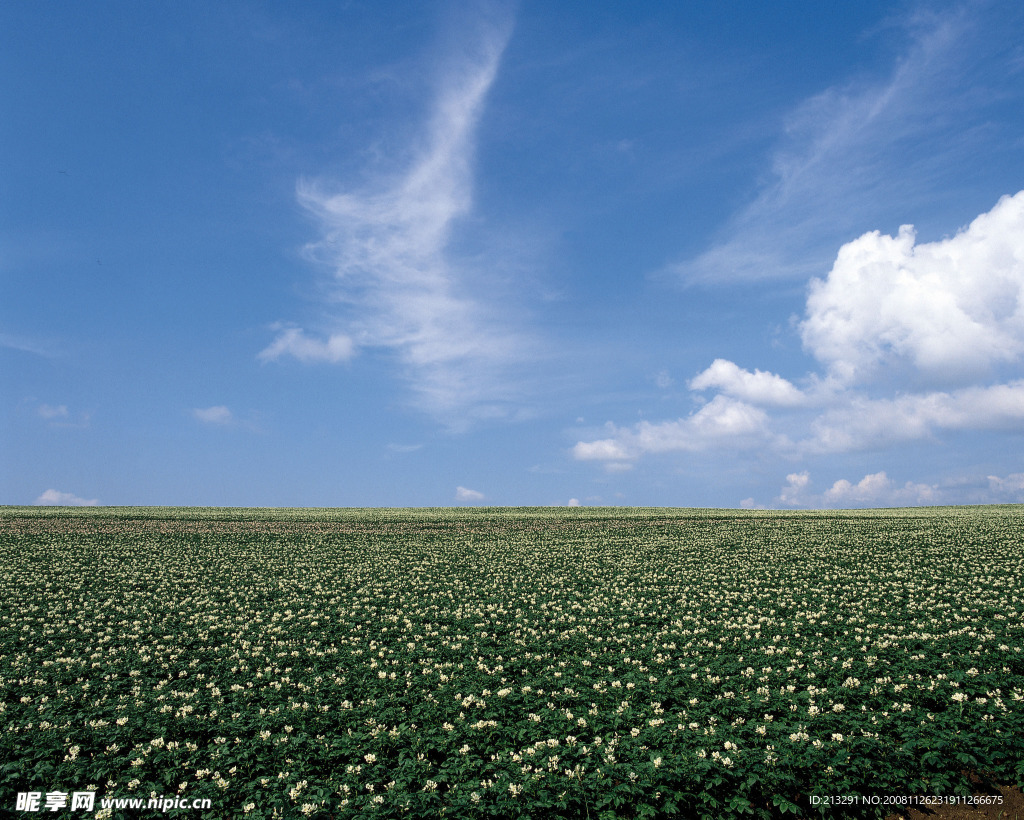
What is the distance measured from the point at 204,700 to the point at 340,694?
309 centimetres

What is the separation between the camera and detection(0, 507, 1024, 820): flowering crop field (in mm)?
8961

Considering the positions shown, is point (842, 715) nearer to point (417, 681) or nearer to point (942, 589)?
point (417, 681)

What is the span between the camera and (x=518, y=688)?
41.8ft

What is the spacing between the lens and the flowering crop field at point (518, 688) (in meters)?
8.96

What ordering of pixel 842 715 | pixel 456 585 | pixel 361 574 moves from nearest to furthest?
1. pixel 842 715
2. pixel 456 585
3. pixel 361 574

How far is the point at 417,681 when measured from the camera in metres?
13.2

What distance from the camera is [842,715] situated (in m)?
10.9

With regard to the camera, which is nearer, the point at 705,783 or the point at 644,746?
the point at 705,783

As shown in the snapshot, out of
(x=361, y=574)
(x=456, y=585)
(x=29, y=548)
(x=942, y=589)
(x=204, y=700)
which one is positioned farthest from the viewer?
(x=29, y=548)

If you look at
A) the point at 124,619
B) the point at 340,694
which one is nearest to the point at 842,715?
the point at 340,694

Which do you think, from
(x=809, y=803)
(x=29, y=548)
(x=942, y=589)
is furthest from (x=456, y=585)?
(x=29, y=548)

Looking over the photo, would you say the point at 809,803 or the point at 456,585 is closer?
the point at 809,803

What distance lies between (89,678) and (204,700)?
4.40 meters

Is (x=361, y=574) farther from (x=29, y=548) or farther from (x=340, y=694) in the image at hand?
(x=29, y=548)
